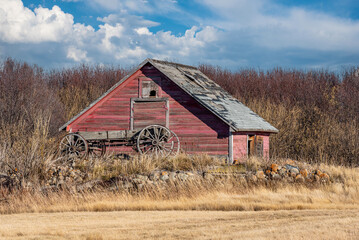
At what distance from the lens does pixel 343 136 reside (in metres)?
26.5

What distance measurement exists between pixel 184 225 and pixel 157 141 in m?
10.5

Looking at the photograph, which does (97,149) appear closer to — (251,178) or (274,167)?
(251,178)

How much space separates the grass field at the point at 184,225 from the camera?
10.3 metres

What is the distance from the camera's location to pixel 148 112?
910 inches

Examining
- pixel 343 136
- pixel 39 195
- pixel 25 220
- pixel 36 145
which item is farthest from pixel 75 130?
pixel 343 136

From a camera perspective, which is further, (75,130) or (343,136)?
(343,136)

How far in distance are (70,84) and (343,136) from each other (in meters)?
20.3

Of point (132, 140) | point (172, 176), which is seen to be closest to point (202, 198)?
point (172, 176)

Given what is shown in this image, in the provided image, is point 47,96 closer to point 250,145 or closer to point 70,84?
point 70,84

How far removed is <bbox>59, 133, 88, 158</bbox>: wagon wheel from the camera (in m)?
21.8

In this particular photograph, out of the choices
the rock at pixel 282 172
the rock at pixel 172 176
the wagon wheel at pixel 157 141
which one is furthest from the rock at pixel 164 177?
the rock at pixel 282 172

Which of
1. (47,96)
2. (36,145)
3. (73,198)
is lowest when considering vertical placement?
(73,198)

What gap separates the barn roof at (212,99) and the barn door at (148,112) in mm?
1223

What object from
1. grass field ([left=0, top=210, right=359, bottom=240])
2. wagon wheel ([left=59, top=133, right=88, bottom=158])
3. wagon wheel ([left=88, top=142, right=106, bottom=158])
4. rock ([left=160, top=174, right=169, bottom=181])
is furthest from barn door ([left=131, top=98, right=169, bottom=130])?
grass field ([left=0, top=210, right=359, bottom=240])
